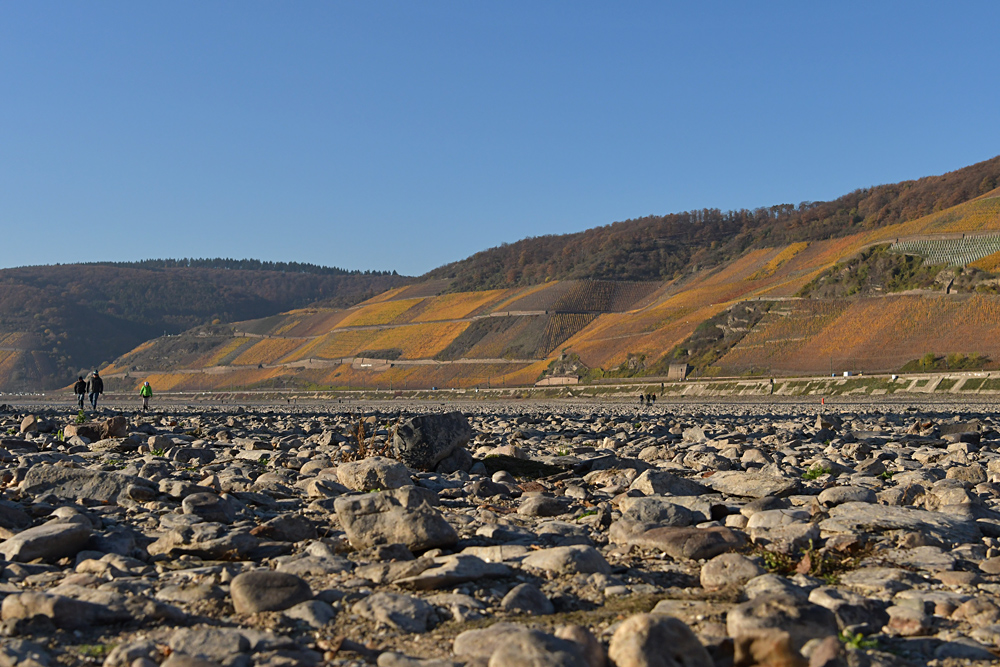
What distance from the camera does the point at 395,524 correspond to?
576cm

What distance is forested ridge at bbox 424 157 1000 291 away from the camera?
5148 inches

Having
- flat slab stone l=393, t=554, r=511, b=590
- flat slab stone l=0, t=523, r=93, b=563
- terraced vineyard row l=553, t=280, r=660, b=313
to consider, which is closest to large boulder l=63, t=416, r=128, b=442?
flat slab stone l=0, t=523, r=93, b=563

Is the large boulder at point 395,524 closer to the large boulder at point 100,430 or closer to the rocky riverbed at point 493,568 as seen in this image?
the rocky riverbed at point 493,568

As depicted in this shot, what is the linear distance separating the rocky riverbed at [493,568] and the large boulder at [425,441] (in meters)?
0.52

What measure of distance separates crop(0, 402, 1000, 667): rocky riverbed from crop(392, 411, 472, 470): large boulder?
520mm

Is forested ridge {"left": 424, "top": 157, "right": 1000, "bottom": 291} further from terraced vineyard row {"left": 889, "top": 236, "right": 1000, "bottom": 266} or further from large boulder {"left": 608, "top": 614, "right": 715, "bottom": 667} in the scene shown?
large boulder {"left": 608, "top": 614, "right": 715, "bottom": 667}

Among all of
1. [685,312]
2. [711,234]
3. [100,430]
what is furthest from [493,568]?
[711,234]

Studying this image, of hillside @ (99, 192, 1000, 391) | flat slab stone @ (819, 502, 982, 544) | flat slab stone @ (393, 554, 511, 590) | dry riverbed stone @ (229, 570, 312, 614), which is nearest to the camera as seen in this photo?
dry riverbed stone @ (229, 570, 312, 614)

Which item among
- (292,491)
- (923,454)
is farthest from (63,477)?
(923,454)

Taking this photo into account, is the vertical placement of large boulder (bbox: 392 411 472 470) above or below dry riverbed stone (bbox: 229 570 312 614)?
above

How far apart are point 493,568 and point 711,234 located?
603ft

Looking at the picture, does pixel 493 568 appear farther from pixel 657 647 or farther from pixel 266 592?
pixel 657 647

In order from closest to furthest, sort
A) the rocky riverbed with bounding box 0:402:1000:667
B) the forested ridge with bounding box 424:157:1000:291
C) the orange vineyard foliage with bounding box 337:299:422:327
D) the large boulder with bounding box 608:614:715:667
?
the large boulder with bounding box 608:614:715:667 < the rocky riverbed with bounding box 0:402:1000:667 < the forested ridge with bounding box 424:157:1000:291 < the orange vineyard foliage with bounding box 337:299:422:327

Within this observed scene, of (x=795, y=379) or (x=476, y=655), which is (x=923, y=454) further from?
(x=795, y=379)
